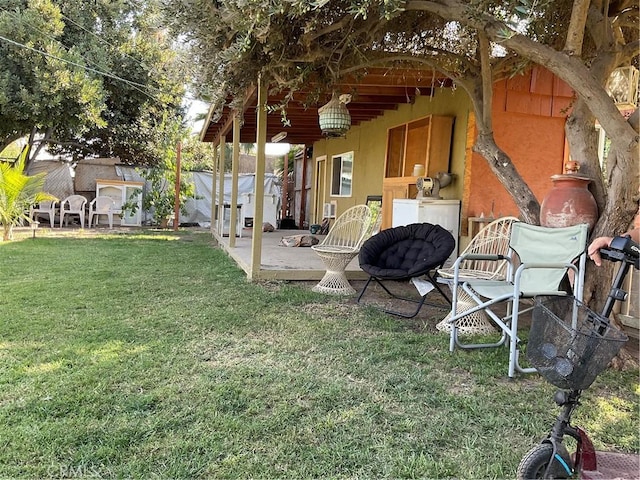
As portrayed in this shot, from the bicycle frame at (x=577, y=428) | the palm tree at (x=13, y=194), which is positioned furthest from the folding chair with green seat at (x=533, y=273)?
the palm tree at (x=13, y=194)

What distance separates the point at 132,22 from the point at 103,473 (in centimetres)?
1358

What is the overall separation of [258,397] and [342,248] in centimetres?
291

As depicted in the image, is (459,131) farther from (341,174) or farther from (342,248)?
(341,174)

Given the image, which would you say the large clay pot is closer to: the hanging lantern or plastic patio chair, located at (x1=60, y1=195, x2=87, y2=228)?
the hanging lantern

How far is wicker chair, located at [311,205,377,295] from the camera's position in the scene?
4.88m

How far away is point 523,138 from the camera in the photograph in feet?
18.5

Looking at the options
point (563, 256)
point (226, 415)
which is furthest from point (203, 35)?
point (563, 256)

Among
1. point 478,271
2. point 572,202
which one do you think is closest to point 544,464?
point 572,202

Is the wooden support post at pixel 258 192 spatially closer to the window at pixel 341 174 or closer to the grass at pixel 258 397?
the grass at pixel 258 397

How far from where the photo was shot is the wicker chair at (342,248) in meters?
4.88

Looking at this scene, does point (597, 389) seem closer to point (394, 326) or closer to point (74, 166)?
point (394, 326)

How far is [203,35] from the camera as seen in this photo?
349 cm

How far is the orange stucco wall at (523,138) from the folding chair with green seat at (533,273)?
219cm

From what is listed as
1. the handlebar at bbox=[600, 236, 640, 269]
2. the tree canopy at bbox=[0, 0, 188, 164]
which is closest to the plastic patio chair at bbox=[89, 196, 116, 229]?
the tree canopy at bbox=[0, 0, 188, 164]
